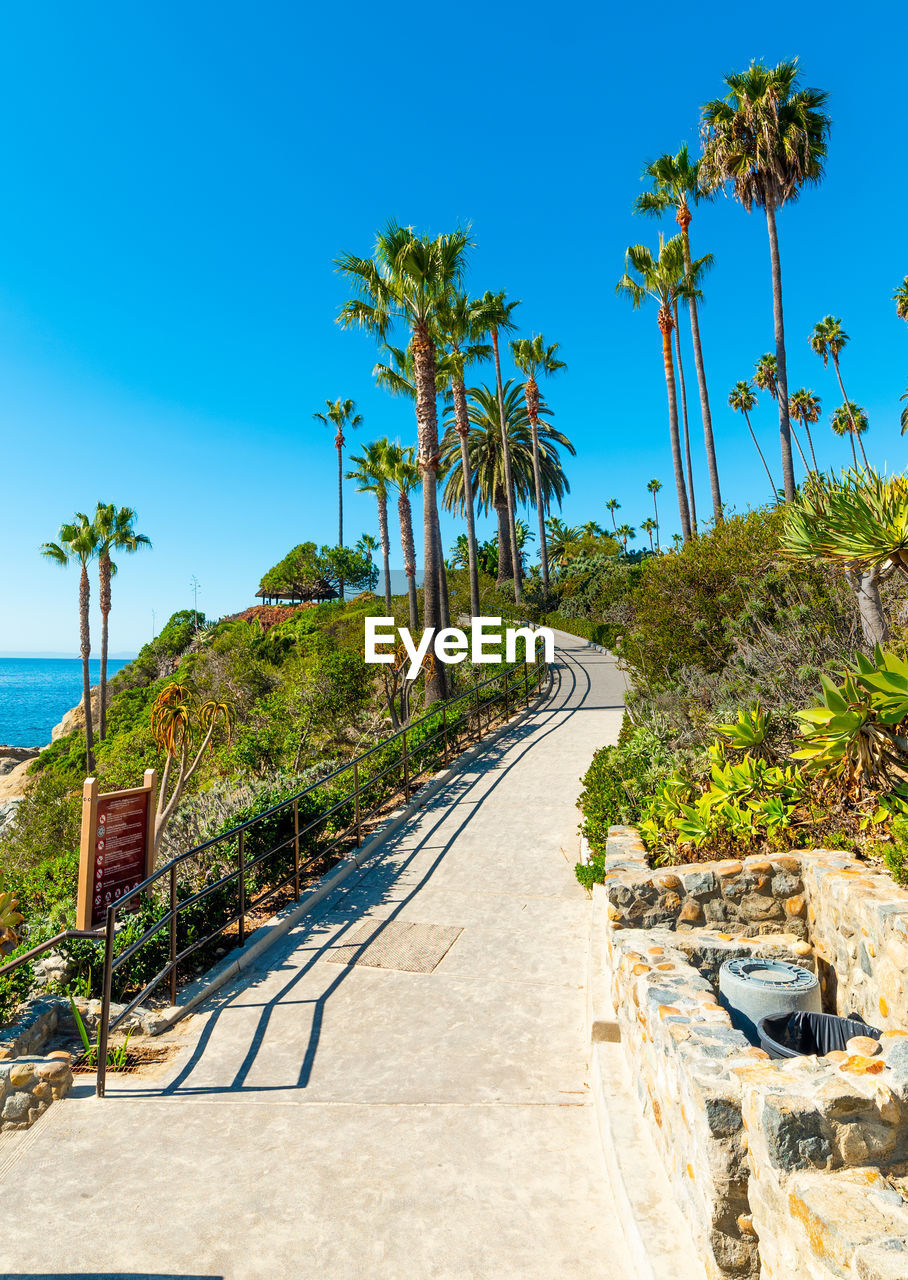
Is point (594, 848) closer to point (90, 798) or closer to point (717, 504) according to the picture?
point (90, 798)

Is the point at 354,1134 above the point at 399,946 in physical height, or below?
below

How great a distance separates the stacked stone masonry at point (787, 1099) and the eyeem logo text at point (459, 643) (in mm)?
11610

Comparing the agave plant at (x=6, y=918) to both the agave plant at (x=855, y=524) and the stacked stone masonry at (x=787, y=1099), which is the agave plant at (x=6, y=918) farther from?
the agave plant at (x=855, y=524)

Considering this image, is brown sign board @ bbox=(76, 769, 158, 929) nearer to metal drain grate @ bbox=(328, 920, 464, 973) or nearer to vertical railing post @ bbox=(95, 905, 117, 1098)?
vertical railing post @ bbox=(95, 905, 117, 1098)

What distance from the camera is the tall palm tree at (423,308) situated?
53.5 feet

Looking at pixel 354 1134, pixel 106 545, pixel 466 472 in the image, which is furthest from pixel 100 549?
pixel 354 1134

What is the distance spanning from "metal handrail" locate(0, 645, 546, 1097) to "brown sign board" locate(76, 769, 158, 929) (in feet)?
0.74

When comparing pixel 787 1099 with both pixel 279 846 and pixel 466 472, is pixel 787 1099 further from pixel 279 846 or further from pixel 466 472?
pixel 466 472

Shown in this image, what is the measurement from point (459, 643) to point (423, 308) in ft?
28.0

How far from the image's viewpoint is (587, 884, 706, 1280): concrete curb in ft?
9.14

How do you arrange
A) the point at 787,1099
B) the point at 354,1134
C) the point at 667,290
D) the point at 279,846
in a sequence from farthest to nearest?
the point at 667,290 < the point at 279,846 < the point at 354,1134 < the point at 787,1099

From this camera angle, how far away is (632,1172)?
3.28 metres

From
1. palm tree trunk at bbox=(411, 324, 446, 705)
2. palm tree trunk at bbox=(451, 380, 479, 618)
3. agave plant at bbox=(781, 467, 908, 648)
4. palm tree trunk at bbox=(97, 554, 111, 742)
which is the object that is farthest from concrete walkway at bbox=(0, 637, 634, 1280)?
palm tree trunk at bbox=(97, 554, 111, 742)

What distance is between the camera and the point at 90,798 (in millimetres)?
6020
